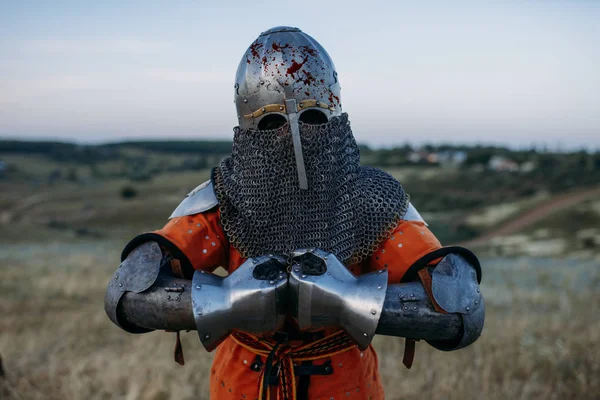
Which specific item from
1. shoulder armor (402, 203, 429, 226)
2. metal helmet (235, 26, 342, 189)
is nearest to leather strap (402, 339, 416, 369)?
shoulder armor (402, 203, 429, 226)

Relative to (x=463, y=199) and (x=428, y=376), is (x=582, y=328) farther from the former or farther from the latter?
(x=463, y=199)

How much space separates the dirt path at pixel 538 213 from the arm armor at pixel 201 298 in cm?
3029

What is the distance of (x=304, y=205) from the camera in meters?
2.97

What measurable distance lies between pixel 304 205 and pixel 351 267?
1.40 feet

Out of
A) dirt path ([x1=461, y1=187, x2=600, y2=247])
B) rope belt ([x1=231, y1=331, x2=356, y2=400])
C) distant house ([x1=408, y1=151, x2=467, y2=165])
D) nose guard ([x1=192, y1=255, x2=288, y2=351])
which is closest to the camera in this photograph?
nose guard ([x1=192, y1=255, x2=288, y2=351])

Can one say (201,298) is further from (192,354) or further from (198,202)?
(192,354)

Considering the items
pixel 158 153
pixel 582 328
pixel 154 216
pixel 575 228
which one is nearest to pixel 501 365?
Answer: pixel 582 328

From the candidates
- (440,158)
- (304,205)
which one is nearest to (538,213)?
(304,205)

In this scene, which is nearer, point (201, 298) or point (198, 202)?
point (201, 298)

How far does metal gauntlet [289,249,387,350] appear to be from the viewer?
2475 millimetres

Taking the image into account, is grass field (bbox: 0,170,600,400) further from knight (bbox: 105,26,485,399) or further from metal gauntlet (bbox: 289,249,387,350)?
metal gauntlet (bbox: 289,249,387,350)

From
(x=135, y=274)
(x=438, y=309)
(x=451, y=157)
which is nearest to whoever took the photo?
(x=438, y=309)

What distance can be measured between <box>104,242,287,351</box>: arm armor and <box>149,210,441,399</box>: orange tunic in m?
0.21

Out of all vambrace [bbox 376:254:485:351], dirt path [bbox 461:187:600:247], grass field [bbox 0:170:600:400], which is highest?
vambrace [bbox 376:254:485:351]
